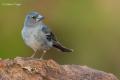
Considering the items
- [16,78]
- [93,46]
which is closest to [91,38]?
[93,46]

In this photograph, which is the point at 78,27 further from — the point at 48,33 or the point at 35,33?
the point at 35,33

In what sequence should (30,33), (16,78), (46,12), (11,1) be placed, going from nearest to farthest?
(16,78) < (30,33) < (11,1) < (46,12)

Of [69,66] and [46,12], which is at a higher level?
[69,66]

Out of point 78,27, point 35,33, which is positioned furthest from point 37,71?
point 78,27

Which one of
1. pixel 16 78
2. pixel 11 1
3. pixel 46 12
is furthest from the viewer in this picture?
pixel 46 12

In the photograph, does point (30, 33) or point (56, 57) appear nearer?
point (30, 33)

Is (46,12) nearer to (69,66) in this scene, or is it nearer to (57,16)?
(57,16)

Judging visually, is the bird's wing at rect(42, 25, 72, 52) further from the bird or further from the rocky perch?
the rocky perch
